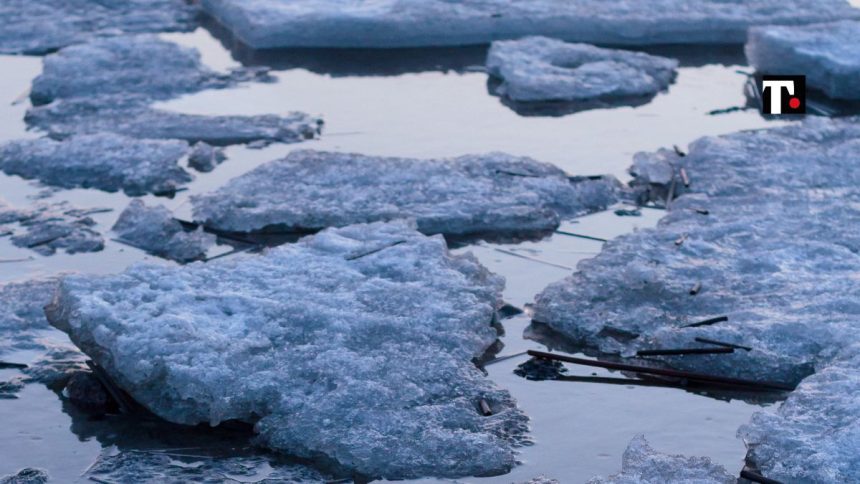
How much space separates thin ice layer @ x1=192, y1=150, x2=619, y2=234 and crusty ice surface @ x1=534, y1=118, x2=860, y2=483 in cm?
38

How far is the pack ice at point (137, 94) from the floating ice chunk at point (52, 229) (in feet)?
3.05

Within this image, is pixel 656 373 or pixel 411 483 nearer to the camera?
pixel 411 483

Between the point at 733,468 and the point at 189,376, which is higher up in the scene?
the point at 189,376

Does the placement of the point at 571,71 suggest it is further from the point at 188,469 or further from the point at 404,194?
the point at 188,469

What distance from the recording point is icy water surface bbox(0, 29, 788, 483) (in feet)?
9.16

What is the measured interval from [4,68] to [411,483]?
15.1ft

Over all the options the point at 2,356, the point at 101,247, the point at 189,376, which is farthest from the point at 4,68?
the point at 189,376

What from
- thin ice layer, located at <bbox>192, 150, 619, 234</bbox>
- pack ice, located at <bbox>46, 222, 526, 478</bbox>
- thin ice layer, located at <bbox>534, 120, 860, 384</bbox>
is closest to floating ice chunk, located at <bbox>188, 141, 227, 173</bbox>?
thin ice layer, located at <bbox>192, 150, 619, 234</bbox>

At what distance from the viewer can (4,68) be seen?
21.2 ft

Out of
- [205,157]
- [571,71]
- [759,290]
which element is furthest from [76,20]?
[759,290]

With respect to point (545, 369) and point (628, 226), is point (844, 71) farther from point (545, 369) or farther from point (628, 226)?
point (545, 369)

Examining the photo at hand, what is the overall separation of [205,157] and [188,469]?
2352mm

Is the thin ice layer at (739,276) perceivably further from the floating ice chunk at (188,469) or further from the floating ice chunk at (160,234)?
the floating ice chunk at (160,234)

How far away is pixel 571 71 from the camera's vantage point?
598cm
